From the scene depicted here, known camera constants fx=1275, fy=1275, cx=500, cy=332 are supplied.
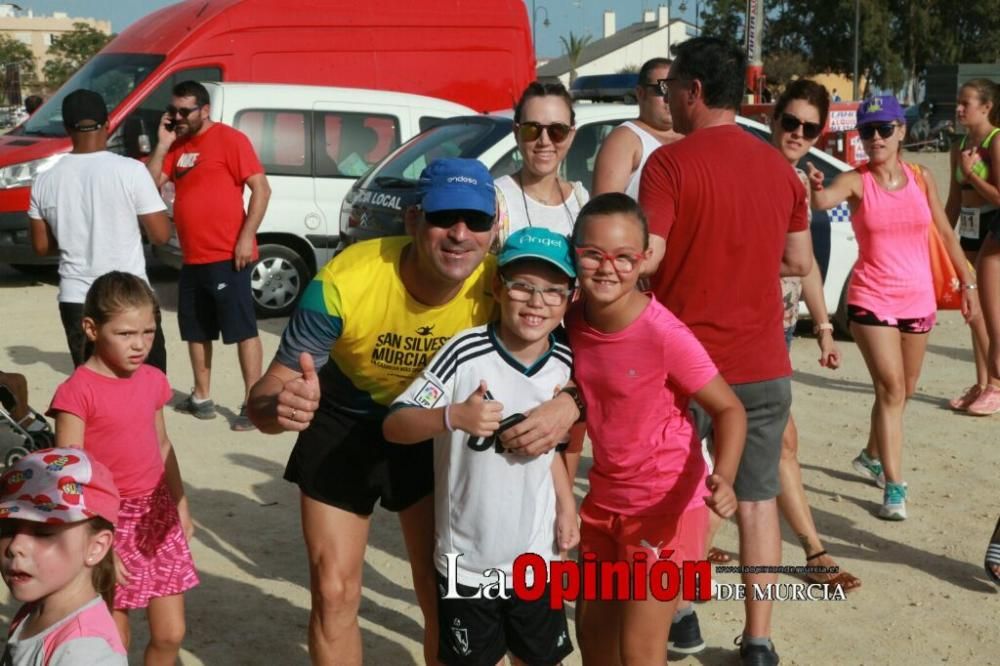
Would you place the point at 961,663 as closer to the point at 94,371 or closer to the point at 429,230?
the point at 429,230

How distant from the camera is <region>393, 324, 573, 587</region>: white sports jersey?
3.38 meters

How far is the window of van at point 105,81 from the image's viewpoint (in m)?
12.8

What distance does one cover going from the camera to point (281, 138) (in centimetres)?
1134

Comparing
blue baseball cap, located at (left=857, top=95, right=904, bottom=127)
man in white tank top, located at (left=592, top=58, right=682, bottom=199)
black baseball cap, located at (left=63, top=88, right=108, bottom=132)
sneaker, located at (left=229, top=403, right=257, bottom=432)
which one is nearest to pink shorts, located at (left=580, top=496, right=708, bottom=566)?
man in white tank top, located at (left=592, top=58, right=682, bottom=199)

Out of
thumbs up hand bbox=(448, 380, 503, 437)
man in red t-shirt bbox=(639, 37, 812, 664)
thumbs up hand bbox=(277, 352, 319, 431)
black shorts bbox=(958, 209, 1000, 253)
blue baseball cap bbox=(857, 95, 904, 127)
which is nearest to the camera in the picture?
thumbs up hand bbox=(448, 380, 503, 437)

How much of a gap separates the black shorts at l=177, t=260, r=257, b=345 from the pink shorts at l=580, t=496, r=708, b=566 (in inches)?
193

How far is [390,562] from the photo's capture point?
5754 mm

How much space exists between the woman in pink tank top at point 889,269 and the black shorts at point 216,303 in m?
3.88

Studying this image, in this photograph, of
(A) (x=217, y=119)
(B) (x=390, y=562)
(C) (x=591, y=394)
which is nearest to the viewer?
(C) (x=591, y=394)

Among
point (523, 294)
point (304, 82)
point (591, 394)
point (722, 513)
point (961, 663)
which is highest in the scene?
point (304, 82)

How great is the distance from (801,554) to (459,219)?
3.06 meters

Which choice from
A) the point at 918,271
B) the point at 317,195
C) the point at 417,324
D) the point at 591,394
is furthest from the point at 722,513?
the point at 317,195

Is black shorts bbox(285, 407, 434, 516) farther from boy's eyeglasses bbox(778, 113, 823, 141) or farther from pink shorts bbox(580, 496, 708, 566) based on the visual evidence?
boy's eyeglasses bbox(778, 113, 823, 141)

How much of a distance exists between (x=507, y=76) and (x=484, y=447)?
1184cm
